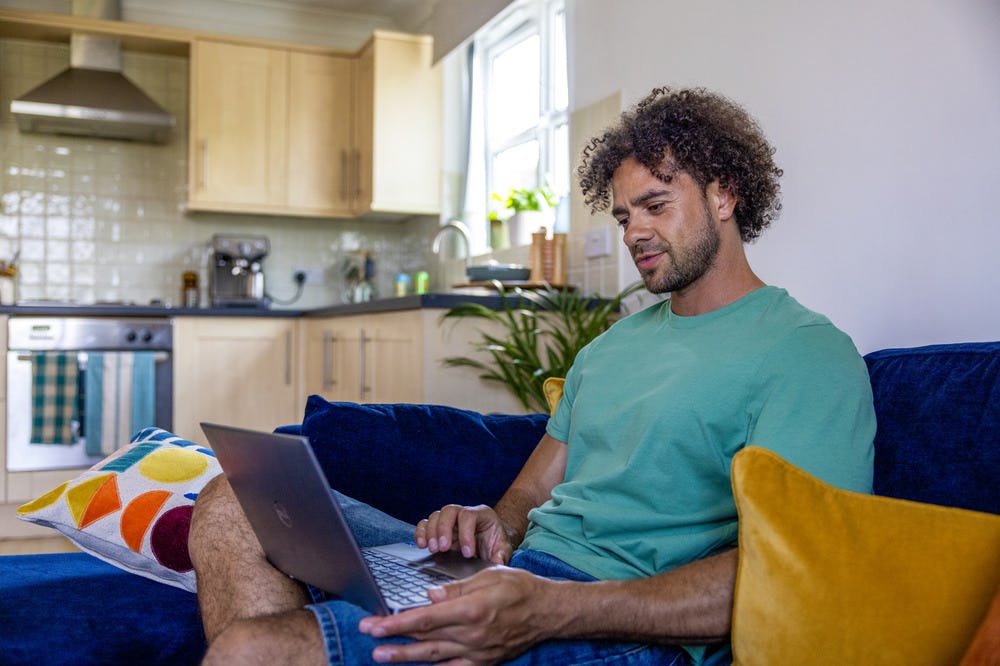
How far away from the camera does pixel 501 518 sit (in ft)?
5.17

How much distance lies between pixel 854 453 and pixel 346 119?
429cm

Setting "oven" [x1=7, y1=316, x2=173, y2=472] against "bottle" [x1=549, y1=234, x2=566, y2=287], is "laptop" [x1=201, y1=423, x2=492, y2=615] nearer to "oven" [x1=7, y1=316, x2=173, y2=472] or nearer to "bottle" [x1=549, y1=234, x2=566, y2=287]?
"bottle" [x1=549, y1=234, x2=566, y2=287]

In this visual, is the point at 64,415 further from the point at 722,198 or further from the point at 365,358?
the point at 722,198

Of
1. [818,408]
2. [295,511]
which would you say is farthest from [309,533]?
[818,408]

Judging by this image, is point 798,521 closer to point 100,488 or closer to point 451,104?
point 100,488

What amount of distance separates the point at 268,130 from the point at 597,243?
2338mm

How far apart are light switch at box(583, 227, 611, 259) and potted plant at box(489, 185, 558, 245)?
477 millimetres

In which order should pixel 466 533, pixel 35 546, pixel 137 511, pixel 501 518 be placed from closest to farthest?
pixel 466 533
pixel 501 518
pixel 137 511
pixel 35 546

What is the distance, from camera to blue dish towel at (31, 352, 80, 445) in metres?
4.12

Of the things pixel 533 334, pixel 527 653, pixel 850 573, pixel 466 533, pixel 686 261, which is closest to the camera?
pixel 850 573

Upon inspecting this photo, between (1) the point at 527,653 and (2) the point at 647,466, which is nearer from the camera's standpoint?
(1) the point at 527,653

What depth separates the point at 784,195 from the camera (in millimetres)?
2287

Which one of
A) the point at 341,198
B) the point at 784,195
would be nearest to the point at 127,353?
the point at 341,198

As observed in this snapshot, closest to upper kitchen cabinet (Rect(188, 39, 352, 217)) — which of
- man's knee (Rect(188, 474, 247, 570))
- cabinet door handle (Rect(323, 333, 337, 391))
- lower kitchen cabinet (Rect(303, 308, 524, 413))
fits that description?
cabinet door handle (Rect(323, 333, 337, 391))
